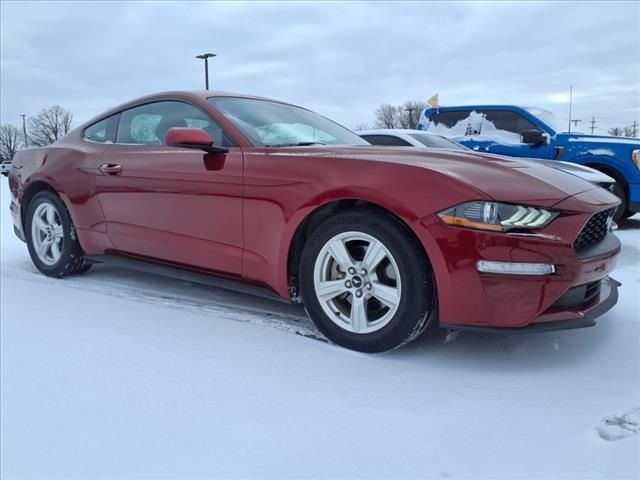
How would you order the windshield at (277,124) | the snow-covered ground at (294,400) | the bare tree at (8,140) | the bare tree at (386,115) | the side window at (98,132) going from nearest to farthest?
the snow-covered ground at (294,400) → the windshield at (277,124) → the side window at (98,132) → the bare tree at (386,115) → the bare tree at (8,140)

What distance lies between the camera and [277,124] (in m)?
3.15

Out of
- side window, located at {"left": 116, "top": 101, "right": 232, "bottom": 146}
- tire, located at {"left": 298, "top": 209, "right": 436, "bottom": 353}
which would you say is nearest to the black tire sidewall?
side window, located at {"left": 116, "top": 101, "right": 232, "bottom": 146}

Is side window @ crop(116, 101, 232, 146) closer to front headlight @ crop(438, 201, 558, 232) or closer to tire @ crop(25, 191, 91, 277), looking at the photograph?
tire @ crop(25, 191, 91, 277)

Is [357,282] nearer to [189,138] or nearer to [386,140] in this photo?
[189,138]

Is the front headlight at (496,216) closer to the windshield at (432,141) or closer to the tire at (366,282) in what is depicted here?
the tire at (366,282)

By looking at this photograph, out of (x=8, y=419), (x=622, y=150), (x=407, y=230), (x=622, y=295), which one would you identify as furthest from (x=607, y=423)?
(x=622, y=150)

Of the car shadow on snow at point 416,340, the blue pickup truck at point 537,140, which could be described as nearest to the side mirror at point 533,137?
the blue pickup truck at point 537,140

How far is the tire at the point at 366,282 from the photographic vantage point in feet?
7.46

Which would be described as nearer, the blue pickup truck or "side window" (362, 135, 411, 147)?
"side window" (362, 135, 411, 147)

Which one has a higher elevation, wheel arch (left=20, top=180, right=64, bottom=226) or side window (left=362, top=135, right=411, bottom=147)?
side window (left=362, top=135, right=411, bottom=147)

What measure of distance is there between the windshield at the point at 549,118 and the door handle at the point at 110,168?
19.5ft

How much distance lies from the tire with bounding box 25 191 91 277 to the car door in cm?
49

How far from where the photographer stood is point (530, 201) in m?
2.17

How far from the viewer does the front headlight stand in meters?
2.12
